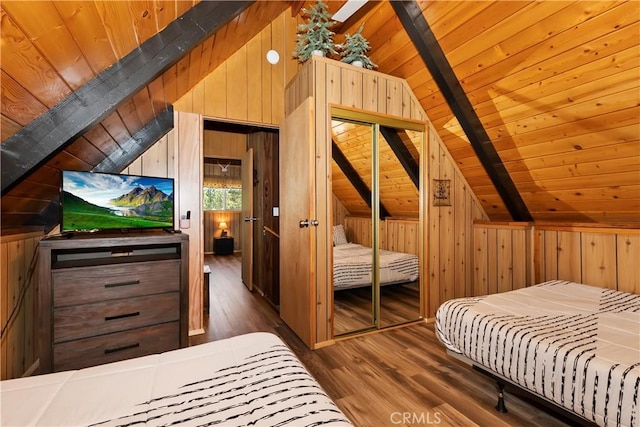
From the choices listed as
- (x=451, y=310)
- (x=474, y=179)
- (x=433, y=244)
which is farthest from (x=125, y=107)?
(x=474, y=179)

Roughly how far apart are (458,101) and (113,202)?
118 inches

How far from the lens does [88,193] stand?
1970 millimetres

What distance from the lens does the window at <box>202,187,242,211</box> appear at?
794 centimetres

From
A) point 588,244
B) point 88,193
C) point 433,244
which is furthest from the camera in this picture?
point 433,244

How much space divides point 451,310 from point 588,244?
1.69 meters

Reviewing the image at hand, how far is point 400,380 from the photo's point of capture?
1.92 meters

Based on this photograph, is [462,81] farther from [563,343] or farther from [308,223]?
[563,343]

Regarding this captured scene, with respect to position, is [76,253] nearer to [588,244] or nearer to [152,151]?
[152,151]

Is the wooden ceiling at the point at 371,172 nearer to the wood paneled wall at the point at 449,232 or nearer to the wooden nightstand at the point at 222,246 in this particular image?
the wood paneled wall at the point at 449,232

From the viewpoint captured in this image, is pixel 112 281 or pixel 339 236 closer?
pixel 112 281

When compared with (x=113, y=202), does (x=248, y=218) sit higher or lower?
lower

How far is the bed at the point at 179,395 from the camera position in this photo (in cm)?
72

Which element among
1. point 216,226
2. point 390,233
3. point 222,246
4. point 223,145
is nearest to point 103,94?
point 390,233

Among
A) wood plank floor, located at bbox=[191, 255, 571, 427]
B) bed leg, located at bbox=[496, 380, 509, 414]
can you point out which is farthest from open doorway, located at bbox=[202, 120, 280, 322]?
bed leg, located at bbox=[496, 380, 509, 414]
